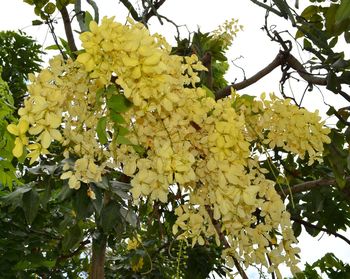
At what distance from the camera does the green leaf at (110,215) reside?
934mm

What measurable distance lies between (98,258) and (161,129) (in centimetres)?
61

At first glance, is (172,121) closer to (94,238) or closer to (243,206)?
(243,206)

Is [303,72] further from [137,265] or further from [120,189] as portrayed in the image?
[137,265]

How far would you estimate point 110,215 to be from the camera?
0.95 metres

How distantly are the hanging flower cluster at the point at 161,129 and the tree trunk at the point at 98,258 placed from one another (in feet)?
1.44

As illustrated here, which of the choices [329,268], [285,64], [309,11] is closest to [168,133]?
[285,64]

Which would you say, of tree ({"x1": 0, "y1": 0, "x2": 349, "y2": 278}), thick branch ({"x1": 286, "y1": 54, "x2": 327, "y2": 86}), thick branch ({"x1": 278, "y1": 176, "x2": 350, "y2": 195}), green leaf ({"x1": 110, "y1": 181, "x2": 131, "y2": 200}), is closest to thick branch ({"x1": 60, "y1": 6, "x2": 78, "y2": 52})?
tree ({"x1": 0, "y1": 0, "x2": 349, "y2": 278})

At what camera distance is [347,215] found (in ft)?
5.08

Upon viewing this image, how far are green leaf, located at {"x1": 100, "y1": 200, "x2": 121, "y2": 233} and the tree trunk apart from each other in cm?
22

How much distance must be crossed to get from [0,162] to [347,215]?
985 millimetres

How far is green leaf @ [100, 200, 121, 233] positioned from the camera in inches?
36.8

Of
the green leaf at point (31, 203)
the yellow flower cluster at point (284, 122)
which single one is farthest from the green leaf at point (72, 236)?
the yellow flower cluster at point (284, 122)

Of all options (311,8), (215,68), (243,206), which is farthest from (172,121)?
(215,68)

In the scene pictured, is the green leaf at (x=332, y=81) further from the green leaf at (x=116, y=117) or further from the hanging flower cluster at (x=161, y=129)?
the green leaf at (x=116, y=117)
